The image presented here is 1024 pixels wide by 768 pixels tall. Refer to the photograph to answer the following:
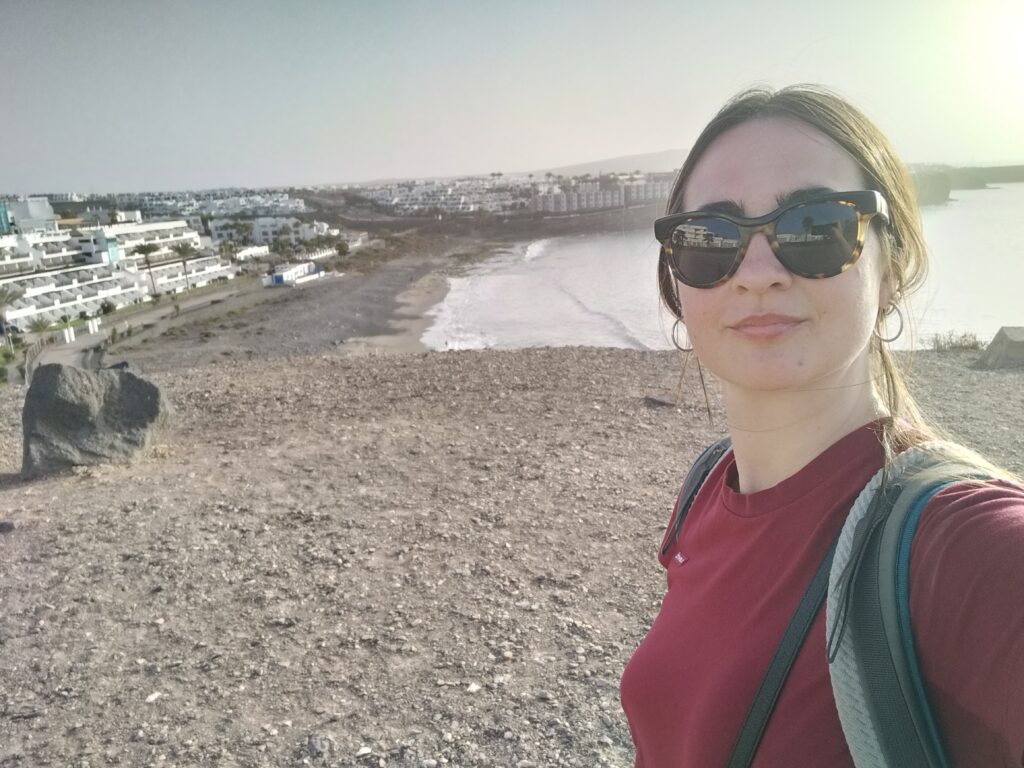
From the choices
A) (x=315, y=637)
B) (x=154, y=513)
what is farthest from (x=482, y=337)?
(x=315, y=637)

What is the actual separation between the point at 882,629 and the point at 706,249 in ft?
2.26

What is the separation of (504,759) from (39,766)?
2.05 metres

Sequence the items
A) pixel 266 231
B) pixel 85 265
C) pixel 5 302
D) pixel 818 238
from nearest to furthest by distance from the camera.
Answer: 1. pixel 818 238
2. pixel 5 302
3. pixel 85 265
4. pixel 266 231

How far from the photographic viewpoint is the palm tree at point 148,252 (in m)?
55.6

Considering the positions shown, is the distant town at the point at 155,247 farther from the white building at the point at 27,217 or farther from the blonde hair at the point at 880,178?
the blonde hair at the point at 880,178

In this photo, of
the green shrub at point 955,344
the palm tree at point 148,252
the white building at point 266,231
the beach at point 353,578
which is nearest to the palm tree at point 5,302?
the palm tree at point 148,252

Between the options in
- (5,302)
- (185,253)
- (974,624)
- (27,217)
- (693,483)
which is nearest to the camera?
(974,624)

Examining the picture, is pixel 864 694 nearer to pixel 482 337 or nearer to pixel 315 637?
pixel 315 637

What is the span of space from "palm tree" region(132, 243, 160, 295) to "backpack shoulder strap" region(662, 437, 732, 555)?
199 ft

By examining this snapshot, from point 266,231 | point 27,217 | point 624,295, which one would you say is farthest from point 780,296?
point 266,231

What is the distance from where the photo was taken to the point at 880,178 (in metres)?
1.16

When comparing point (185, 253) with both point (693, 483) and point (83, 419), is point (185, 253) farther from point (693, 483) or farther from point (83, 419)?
point (693, 483)

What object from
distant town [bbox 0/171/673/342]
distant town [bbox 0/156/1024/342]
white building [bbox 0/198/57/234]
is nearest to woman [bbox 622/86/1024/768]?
distant town [bbox 0/156/1024/342]

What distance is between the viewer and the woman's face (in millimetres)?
1086
